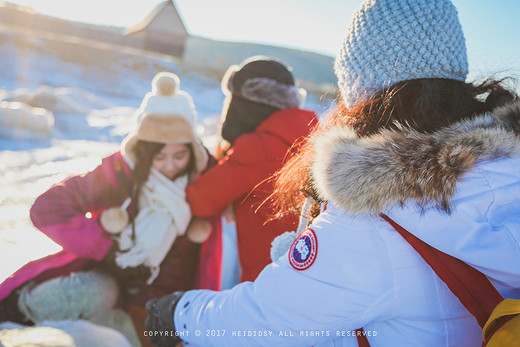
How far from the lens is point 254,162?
4.93 feet

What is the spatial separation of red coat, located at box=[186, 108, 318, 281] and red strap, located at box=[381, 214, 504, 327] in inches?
35.0

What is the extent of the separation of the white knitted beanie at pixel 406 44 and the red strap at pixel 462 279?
0.38 metres

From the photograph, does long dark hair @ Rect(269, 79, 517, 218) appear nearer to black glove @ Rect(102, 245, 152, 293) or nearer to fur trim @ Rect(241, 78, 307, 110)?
fur trim @ Rect(241, 78, 307, 110)

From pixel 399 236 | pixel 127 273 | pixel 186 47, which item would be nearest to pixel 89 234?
pixel 127 273

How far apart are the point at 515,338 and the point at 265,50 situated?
27237mm

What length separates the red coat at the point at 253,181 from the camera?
4.88 ft

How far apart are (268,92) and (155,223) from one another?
2.85 feet

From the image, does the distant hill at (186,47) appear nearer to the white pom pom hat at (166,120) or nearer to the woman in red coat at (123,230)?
the white pom pom hat at (166,120)

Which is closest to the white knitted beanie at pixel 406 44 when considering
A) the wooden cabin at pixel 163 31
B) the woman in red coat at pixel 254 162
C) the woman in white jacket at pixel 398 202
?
the woman in white jacket at pixel 398 202

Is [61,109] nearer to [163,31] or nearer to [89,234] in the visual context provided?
[89,234]

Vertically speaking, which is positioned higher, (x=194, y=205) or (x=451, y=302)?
(x=451, y=302)

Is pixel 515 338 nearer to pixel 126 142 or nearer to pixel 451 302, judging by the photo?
pixel 451 302

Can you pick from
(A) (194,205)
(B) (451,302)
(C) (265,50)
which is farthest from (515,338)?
(C) (265,50)

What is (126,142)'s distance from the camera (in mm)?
1553
